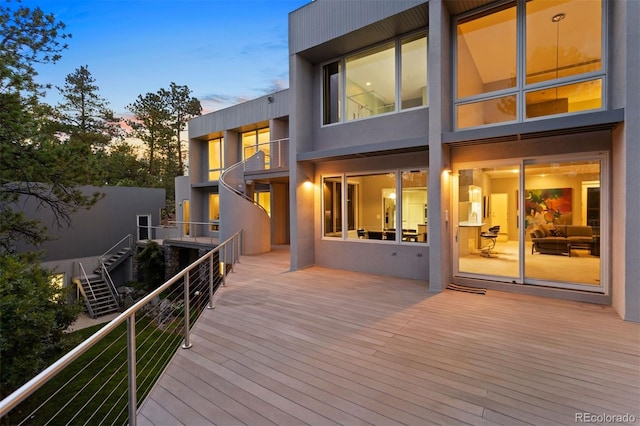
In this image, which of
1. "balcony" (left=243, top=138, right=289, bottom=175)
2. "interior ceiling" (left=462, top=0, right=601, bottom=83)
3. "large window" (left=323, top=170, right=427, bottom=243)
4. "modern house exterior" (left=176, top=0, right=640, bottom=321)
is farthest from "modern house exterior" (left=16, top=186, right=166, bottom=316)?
"interior ceiling" (left=462, top=0, right=601, bottom=83)

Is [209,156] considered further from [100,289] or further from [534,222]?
[534,222]

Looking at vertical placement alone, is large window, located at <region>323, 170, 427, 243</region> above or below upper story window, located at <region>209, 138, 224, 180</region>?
below

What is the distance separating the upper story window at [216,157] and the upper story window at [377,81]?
30.2 feet

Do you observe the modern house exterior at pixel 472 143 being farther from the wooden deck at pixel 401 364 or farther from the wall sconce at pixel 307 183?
the wooden deck at pixel 401 364

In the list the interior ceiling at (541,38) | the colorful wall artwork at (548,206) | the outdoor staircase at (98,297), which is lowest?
the outdoor staircase at (98,297)

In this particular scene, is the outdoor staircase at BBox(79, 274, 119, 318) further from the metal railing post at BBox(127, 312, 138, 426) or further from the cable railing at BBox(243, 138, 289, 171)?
the metal railing post at BBox(127, 312, 138, 426)

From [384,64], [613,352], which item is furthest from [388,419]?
[384,64]

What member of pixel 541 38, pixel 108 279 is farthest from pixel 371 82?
pixel 108 279

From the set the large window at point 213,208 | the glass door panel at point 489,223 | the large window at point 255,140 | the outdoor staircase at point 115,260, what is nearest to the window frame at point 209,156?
the large window at point 213,208

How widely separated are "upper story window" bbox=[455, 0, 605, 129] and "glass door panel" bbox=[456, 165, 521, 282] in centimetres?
118

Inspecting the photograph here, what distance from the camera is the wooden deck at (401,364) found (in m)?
2.57

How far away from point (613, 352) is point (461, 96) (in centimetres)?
505

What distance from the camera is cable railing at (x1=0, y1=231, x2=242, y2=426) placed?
1808mm

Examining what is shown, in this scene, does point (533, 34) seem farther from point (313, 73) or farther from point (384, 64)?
point (313, 73)
